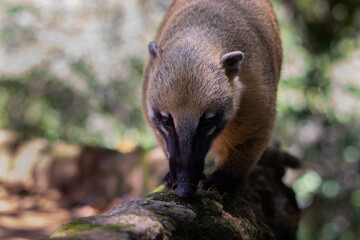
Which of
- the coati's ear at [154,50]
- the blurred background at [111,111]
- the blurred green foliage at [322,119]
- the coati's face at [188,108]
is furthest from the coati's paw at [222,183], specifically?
the blurred green foliage at [322,119]

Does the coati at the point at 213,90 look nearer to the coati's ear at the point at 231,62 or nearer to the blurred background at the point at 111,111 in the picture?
the coati's ear at the point at 231,62

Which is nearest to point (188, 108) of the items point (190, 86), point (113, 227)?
point (190, 86)

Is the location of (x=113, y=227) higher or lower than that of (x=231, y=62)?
lower

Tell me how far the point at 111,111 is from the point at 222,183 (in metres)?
6.01

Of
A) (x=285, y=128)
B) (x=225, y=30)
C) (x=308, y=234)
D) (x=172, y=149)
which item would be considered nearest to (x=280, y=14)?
(x=285, y=128)

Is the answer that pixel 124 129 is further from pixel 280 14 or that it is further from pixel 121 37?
pixel 280 14

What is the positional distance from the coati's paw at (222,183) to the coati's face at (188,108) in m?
0.52

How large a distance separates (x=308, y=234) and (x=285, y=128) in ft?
6.16

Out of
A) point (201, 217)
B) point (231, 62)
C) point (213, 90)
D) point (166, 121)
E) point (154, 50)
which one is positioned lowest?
point (201, 217)

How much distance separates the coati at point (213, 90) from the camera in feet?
8.05

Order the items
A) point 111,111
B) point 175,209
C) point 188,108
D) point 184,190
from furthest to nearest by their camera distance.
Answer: point 111,111 < point 188,108 < point 184,190 < point 175,209

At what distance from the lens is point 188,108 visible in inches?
96.7

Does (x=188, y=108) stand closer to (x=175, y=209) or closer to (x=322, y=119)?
(x=175, y=209)

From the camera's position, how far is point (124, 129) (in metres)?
8.98
